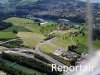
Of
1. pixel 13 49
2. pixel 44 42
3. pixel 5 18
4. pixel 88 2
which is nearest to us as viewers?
pixel 88 2

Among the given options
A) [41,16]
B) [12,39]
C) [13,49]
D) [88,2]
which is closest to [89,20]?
[88,2]

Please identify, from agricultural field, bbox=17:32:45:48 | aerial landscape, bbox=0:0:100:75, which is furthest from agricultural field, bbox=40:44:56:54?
agricultural field, bbox=17:32:45:48

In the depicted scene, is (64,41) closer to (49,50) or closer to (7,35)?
(49,50)

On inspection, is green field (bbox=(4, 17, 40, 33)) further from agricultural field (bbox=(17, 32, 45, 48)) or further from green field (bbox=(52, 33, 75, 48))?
green field (bbox=(52, 33, 75, 48))

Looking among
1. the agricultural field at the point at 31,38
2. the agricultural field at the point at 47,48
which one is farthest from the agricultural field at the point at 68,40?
the agricultural field at the point at 31,38

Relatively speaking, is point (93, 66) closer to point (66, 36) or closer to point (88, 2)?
point (88, 2)

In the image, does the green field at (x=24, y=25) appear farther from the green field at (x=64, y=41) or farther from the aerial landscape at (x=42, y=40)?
the green field at (x=64, y=41)

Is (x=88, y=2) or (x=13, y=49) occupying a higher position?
(x=88, y=2)

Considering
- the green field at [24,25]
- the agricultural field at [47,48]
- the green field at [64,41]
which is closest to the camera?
the agricultural field at [47,48]
